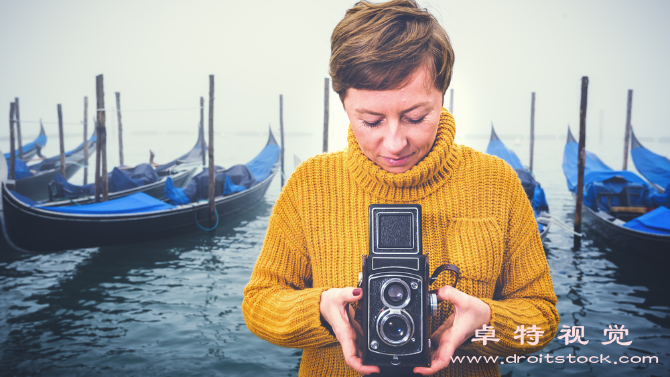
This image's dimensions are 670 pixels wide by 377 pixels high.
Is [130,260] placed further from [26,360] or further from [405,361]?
[405,361]

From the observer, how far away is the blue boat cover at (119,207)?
827 centimetres

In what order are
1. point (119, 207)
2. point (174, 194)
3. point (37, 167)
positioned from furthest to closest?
point (37, 167), point (174, 194), point (119, 207)

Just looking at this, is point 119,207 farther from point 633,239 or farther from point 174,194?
point 633,239

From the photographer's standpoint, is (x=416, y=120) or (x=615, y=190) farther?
(x=615, y=190)

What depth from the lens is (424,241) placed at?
3.72 ft

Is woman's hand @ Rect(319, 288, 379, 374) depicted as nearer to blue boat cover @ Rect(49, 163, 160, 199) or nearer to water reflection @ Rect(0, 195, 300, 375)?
water reflection @ Rect(0, 195, 300, 375)

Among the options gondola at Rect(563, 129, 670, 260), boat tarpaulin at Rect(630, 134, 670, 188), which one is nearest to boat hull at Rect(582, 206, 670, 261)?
gondola at Rect(563, 129, 670, 260)

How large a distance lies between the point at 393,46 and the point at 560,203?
1831 cm

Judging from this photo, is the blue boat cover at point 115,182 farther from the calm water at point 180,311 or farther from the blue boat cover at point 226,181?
the calm water at point 180,311

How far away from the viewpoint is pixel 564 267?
8.42 meters

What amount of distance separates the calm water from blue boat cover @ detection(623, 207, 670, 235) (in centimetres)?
77

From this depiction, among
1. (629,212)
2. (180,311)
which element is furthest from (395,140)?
(629,212)

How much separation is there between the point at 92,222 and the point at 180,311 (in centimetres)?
346

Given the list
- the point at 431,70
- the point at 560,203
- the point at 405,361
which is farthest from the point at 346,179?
the point at 560,203
